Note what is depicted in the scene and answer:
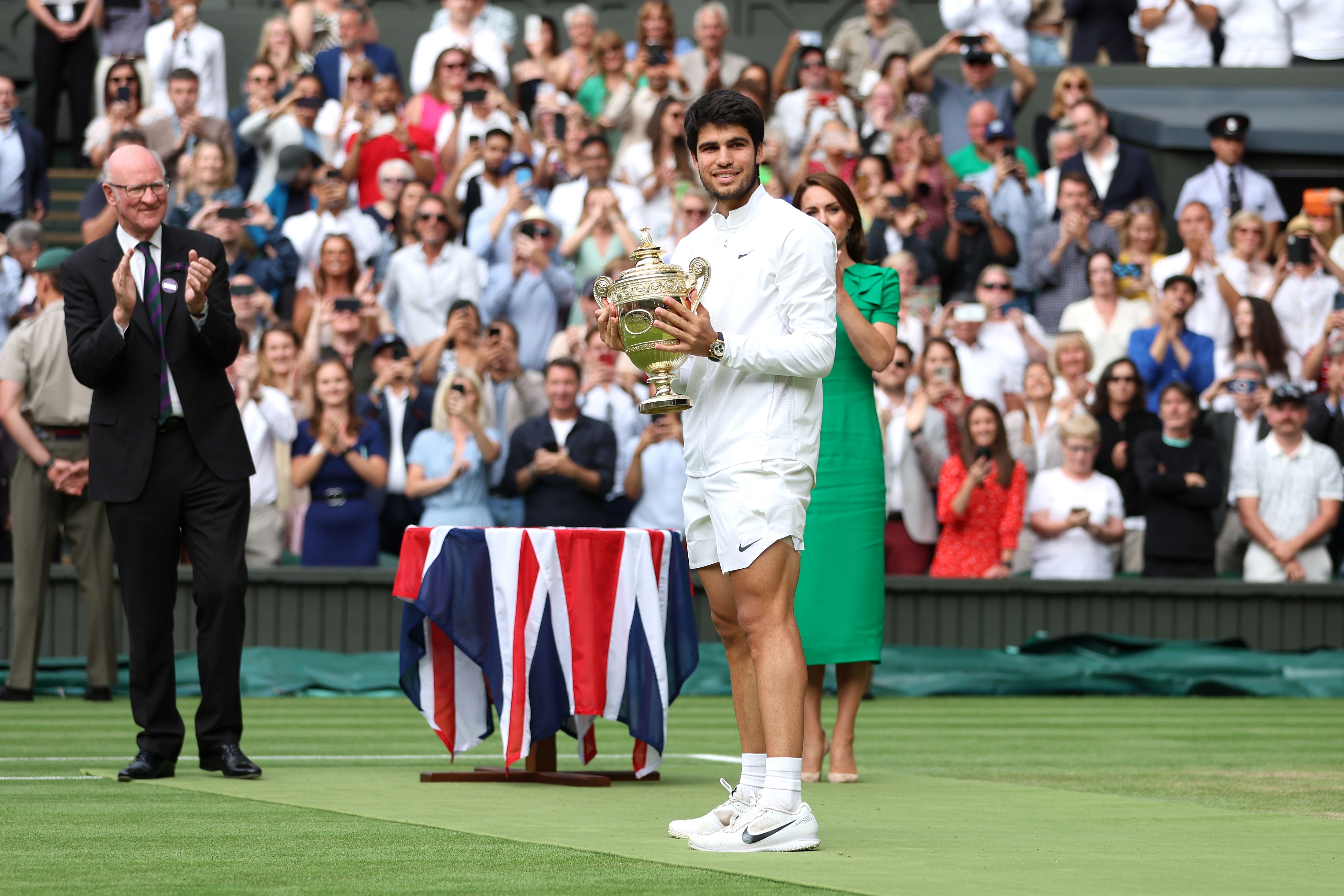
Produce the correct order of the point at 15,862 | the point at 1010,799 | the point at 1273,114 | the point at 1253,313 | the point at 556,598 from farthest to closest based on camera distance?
the point at 1273,114 → the point at 1253,313 → the point at 556,598 → the point at 1010,799 → the point at 15,862

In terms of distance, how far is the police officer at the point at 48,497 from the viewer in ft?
38.0

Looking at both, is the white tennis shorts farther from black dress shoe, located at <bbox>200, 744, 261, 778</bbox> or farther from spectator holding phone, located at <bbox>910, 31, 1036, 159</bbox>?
spectator holding phone, located at <bbox>910, 31, 1036, 159</bbox>

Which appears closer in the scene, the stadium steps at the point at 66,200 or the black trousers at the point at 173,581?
the black trousers at the point at 173,581

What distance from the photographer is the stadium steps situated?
1820 cm

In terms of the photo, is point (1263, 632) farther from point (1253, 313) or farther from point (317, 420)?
point (317, 420)

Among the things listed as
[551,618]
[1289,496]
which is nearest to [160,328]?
[551,618]

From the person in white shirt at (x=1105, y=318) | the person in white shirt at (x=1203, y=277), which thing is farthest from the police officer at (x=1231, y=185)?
the person in white shirt at (x=1105, y=318)

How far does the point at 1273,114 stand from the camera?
2073 cm

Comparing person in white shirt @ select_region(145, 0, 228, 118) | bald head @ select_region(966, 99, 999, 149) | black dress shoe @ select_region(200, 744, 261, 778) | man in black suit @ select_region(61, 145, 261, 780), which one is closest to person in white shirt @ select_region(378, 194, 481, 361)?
person in white shirt @ select_region(145, 0, 228, 118)

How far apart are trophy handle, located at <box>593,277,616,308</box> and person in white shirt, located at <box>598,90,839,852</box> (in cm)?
9

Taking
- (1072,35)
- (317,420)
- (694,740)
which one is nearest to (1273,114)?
(1072,35)

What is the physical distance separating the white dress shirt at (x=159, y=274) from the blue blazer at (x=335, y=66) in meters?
Answer: 10.7

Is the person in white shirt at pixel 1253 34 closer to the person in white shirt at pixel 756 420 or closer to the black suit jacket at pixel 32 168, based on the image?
the black suit jacket at pixel 32 168

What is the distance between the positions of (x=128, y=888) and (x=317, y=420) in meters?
8.88
